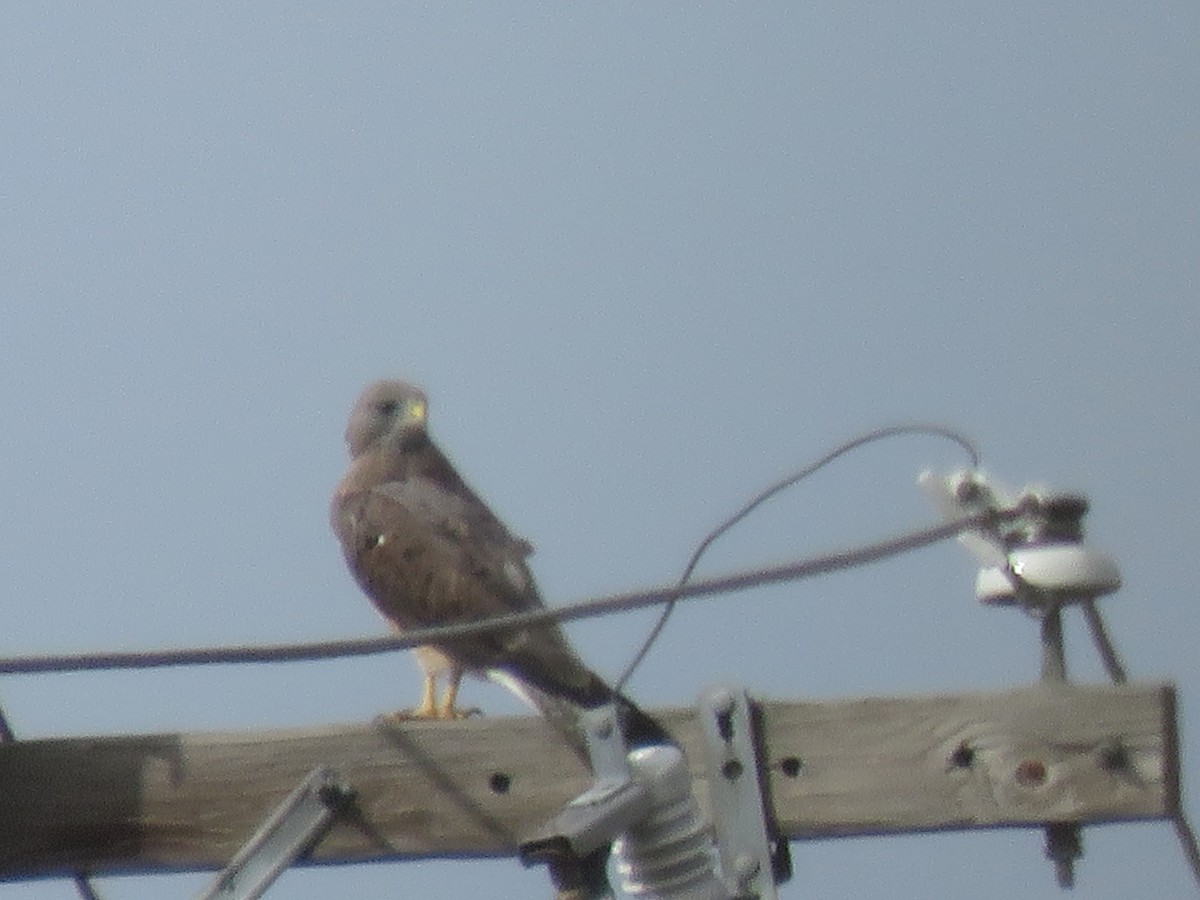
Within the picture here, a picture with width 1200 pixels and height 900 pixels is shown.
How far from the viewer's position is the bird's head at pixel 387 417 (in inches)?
299

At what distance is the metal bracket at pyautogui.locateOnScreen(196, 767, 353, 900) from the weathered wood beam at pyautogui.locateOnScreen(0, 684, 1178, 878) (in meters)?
0.04

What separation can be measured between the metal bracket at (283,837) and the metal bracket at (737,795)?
70 centimetres

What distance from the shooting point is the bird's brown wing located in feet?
17.5

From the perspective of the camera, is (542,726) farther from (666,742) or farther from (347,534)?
(347,534)

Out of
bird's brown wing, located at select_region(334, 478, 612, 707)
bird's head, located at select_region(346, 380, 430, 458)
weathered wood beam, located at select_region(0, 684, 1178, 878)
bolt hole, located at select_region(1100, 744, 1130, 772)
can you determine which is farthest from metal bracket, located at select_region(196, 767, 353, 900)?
bird's head, located at select_region(346, 380, 430, 458)

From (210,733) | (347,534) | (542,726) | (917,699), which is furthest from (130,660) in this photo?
(347,534)

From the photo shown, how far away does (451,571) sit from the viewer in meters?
6.16

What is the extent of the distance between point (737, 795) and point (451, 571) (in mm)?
1760

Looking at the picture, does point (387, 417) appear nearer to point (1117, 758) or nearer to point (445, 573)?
point (445, 573)

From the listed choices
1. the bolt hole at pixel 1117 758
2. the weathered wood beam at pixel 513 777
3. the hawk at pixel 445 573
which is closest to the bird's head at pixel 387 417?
the hawk at pixel 445 573

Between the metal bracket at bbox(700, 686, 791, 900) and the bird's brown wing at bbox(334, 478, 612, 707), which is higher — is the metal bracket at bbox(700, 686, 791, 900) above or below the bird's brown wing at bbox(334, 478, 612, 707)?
below

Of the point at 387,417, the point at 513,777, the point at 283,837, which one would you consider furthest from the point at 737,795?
the point at 387,417

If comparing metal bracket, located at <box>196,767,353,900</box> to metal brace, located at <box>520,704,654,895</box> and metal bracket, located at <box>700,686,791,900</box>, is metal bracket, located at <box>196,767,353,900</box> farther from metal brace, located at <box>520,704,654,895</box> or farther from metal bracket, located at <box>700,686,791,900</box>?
metal bracket, located at <box>700,686,791,900</box>

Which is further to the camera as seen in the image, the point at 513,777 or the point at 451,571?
the point at 451,571
